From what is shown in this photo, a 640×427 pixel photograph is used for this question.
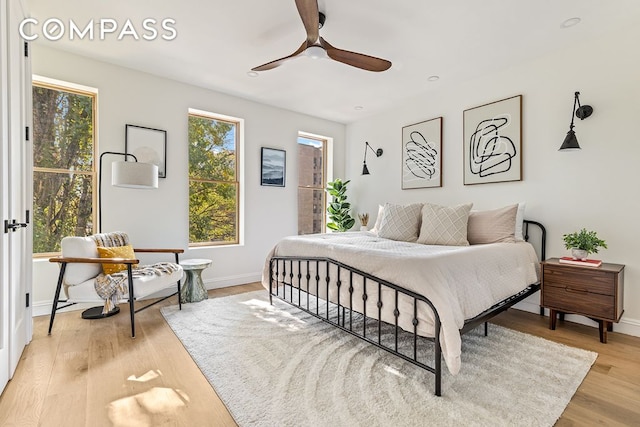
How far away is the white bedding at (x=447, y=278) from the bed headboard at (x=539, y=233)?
0.59 meters

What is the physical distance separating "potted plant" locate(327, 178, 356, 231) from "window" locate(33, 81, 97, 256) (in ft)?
10.8

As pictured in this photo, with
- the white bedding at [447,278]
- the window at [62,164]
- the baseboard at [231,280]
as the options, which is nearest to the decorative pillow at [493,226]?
the white bedding at [447,278]

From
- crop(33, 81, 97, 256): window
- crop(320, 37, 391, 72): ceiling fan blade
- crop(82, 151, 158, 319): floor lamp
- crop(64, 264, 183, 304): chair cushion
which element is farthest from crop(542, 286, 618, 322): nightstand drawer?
crop(33, 81, 97, 256): window

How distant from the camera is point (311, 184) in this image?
543cm

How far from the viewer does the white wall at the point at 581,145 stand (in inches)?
107

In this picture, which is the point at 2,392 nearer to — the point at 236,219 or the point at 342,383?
the point at 342,383

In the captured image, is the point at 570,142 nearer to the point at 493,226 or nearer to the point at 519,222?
the point at 519,222

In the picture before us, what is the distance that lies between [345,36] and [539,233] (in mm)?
2823

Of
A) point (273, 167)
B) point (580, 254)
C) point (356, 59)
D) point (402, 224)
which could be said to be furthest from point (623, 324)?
point (273, 167)

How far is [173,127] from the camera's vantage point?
387 cm

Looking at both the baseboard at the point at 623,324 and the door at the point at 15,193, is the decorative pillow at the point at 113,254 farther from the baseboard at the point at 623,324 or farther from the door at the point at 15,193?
the baseboard at the point at 623,324

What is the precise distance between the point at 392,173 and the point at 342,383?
11.5ft

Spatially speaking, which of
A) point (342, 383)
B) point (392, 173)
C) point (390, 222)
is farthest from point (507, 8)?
point (342, 383)

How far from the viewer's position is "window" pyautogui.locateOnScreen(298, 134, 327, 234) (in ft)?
17.3
